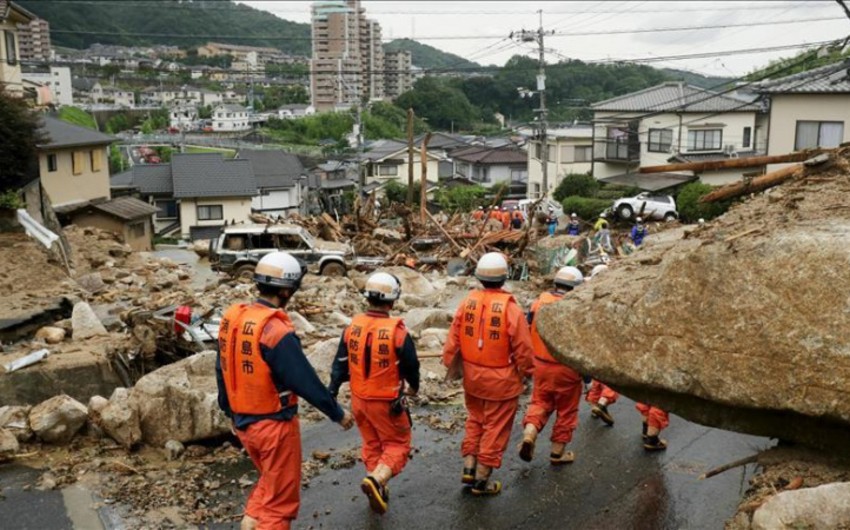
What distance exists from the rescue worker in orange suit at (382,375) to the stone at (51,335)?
20.9 ft

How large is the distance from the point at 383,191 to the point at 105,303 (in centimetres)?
3598

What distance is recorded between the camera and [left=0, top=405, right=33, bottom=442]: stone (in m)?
7.04

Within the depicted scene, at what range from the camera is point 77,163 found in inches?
1278

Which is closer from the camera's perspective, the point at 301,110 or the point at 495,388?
the point at 495,388

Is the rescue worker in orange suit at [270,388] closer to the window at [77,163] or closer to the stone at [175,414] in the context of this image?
the stone at [175,414]

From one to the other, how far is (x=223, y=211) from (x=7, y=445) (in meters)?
38.1

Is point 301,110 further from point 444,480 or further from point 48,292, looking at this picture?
point 444,480

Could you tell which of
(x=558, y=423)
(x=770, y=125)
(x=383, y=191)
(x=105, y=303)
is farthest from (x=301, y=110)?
(x=558, y=423)

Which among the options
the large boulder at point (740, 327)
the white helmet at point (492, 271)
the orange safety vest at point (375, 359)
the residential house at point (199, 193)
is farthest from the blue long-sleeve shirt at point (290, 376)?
the residential house at point (199, 193)

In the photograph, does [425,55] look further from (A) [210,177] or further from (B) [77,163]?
(B) [77,163]

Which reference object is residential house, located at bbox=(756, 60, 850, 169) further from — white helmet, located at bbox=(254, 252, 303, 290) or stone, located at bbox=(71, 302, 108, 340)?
white helmet, located at bbox=(254, 252, 303, 290)

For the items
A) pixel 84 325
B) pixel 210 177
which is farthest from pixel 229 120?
pixel 84 325

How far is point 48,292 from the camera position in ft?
46.1

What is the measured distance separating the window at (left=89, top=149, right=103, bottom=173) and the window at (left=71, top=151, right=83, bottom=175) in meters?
0.78
